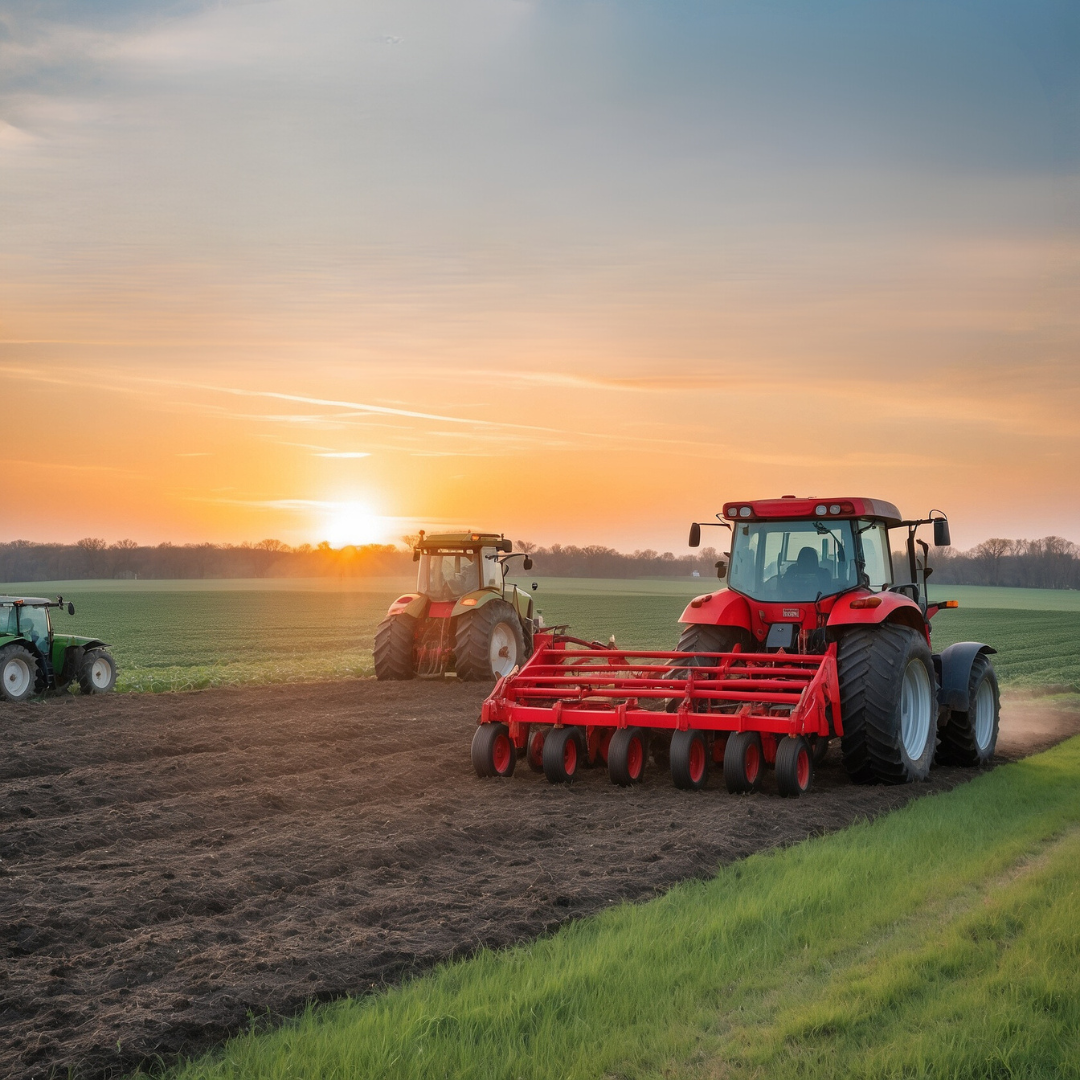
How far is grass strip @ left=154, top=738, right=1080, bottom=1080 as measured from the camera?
421 centimetres

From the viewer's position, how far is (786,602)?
10.6 m

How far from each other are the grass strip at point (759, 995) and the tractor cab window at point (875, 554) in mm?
4102

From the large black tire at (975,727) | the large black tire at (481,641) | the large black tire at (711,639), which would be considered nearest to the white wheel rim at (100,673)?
the large black tire at (481,641)

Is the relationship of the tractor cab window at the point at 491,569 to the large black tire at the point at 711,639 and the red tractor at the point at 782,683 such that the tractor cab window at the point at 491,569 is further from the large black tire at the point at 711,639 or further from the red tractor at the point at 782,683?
the large black tire at the point at 711,639

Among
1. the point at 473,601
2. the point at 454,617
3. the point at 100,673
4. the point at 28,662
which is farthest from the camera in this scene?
the point at 454,617

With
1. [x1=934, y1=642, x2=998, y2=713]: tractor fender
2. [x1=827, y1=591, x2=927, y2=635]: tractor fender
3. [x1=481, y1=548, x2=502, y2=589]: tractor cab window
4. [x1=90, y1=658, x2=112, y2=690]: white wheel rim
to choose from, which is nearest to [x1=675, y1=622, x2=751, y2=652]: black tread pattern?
[x1=827, y1=591, x2=927, y2=635]: tractor fender

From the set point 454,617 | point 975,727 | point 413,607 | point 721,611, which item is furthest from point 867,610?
point 413,607

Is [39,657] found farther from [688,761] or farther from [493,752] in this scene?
[688,761]

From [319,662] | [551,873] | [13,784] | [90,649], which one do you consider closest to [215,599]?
[319,662]

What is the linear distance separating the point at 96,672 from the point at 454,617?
5377 mm

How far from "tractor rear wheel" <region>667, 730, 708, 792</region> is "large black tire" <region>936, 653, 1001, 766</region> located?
3227mm

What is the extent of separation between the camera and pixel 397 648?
1775 centimetres

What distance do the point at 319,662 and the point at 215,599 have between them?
1588 inches

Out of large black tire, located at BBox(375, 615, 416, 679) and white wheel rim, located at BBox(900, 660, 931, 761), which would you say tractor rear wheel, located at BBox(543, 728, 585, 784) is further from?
large black tire, located at BBox(375, 615, 416, 679)
